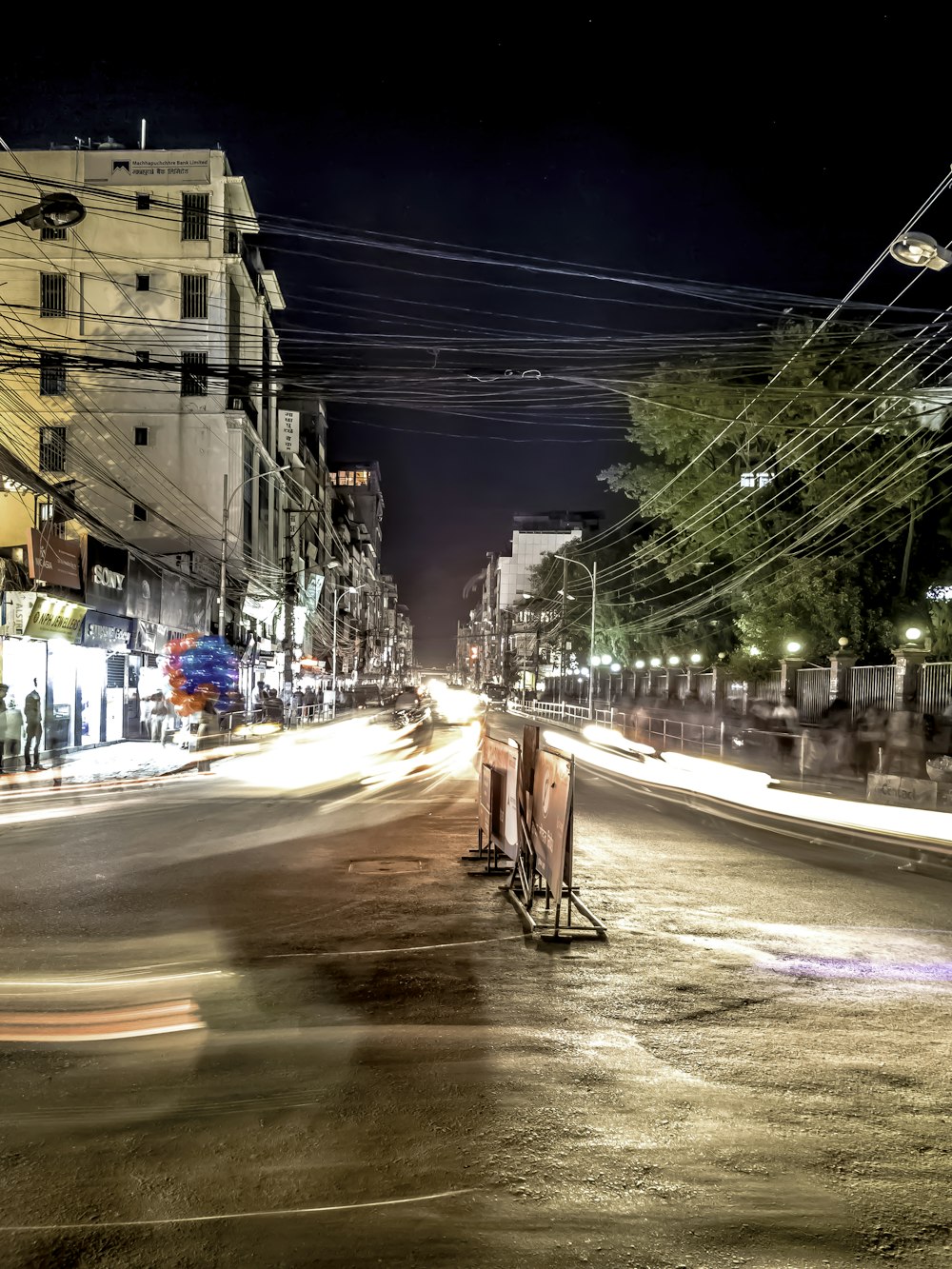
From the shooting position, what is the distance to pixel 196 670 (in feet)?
120

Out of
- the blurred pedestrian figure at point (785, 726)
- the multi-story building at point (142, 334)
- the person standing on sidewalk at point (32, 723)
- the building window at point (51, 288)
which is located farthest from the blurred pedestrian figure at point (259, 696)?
the blurred pedestrian figure at point (785, 726)

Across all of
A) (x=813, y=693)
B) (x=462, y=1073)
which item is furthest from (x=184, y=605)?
(x=462, y=1073)

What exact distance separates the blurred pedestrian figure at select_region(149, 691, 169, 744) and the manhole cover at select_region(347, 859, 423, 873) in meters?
21.3

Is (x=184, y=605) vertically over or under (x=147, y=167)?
Result: under

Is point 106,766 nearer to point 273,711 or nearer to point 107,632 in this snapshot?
point 107,632

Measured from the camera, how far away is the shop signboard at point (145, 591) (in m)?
30.5

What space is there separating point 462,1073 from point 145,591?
2935 cm

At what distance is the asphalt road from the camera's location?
349 cm

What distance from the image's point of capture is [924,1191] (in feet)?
12.5

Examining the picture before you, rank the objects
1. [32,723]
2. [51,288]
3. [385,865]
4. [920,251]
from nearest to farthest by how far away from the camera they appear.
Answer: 1. [385,865]
2. [920,251]
3. [32,723]
4. [51,288]

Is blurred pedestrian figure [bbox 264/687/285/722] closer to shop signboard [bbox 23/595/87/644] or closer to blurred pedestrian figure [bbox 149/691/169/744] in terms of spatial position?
blurred pedestrian figure [bbox 149/691/169/744]

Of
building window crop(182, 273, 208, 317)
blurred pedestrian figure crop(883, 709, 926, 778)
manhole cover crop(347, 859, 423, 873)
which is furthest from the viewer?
building window crop(182, 273, 208, 317)

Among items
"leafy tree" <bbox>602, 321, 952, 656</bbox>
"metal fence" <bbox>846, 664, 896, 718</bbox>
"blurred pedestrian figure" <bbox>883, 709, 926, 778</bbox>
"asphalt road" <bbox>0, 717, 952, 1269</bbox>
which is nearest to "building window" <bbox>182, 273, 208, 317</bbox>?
"leafy tree" <bbox>602, 321, 952, 656</bbox>

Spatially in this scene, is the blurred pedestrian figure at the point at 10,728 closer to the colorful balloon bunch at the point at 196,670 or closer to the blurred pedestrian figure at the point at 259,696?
the colorful balloon bunch at the point at 196,670
